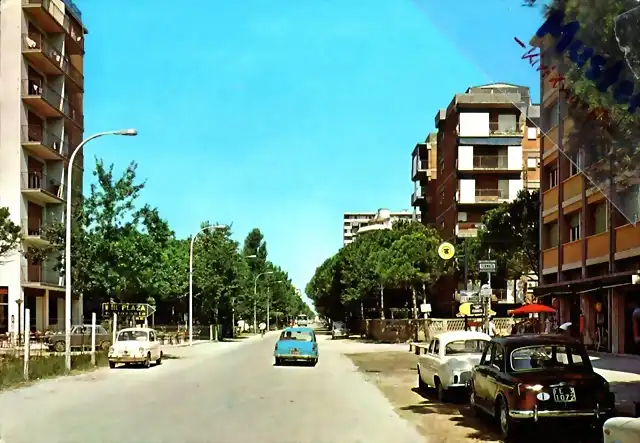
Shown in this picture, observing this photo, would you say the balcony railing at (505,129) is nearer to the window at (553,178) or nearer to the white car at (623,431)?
the window at (553,178)

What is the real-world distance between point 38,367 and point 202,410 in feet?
37.0

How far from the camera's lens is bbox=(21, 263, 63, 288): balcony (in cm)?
4816

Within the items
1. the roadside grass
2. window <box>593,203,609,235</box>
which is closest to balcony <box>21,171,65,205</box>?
the roadside grass

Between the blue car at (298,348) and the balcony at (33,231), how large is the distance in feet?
77.4

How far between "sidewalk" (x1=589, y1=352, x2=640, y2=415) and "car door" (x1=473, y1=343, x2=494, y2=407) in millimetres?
2528

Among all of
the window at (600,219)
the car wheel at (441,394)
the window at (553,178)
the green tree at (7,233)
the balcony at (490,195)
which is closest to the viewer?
the car wheel at (441,394)

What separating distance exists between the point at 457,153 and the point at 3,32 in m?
41.3

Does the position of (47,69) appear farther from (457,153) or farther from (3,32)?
(457,153)

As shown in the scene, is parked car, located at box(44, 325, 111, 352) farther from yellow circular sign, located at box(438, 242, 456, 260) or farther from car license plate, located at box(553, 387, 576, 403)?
car license plate, located at box(553, 387, 576, 403)

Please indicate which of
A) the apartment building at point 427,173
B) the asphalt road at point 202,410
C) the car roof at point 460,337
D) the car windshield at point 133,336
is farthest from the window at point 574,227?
the apartment building at point 427,173

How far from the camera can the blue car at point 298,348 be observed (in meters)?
30.5

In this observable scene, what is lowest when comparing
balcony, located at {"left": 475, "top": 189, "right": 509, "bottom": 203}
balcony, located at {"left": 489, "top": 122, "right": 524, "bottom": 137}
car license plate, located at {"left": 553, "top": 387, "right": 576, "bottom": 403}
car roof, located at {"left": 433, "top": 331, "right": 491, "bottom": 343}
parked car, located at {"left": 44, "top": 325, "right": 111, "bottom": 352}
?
parked car, located at {"left": 44, "top": 325, "right": 111, "bottom": 352}

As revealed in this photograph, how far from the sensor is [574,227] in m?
39.5

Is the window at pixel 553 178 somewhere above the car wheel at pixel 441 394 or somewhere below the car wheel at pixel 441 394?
above
